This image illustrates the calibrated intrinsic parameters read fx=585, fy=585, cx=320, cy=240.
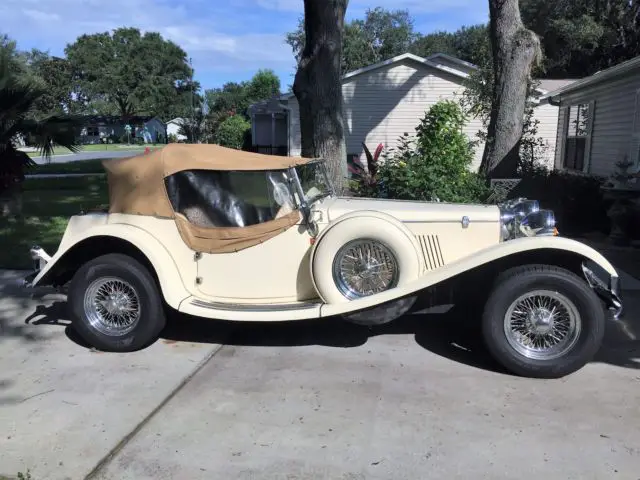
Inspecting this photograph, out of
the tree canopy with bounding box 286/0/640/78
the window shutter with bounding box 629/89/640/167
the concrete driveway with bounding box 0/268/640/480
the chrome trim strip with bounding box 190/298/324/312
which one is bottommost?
the concrete driveway with bounding box 0/268/640/480

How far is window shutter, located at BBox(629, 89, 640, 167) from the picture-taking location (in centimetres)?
1075

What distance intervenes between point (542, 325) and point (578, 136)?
1240cm

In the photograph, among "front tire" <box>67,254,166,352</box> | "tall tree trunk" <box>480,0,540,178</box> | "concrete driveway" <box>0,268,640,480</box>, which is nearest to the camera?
"concrete driveway" <box>0,268,640,480</box>

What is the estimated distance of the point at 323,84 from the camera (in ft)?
29.4

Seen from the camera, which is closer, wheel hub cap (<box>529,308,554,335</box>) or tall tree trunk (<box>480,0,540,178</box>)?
wheel hub cap (<box>529,308,554,335</box>)

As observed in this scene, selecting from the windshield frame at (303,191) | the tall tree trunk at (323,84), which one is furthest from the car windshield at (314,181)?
the tall tree trunk at (323,84)

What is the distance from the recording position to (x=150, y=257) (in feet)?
15.4

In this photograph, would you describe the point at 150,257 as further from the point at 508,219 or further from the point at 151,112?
the point at 151,112

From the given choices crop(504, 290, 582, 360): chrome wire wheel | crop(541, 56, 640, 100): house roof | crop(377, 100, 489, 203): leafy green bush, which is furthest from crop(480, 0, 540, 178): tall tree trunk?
crop(504, 290, 582, 360): chrome wire wheel

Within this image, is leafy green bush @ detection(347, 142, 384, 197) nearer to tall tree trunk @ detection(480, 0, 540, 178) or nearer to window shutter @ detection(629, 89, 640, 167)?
tall tree trunk @ detection(480, 0, 540, 178)

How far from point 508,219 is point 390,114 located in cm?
1755

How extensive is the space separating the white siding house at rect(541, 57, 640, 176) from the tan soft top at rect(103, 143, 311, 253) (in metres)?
8.29

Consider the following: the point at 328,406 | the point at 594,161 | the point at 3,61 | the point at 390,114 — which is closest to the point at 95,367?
the point at 328,406

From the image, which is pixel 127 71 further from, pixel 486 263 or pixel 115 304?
pixel 486 263
